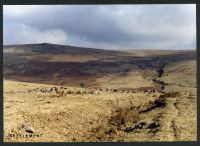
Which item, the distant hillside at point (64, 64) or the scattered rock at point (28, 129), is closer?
the scattered rock at point (28, 129)

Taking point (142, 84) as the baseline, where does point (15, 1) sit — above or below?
above

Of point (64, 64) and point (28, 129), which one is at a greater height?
→ point (64, 64)

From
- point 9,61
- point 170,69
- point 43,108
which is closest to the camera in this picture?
point 43,108

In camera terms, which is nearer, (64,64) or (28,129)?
(28,129)

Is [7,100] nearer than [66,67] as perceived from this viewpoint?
Yes

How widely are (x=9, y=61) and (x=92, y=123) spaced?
90203mm

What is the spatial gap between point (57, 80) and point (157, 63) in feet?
99.3

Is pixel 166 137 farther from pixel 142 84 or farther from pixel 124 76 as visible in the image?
pixel 124 76

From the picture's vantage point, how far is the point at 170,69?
81.3 m

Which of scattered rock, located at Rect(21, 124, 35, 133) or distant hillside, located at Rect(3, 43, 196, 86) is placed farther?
distant hillside, located at Rect(3, 43, 196, 86)

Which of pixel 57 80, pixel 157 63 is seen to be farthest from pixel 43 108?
pixel 157 63

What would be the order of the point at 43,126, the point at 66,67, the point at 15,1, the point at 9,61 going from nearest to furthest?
the point at 15,1, the point at 43,126, the point at 66,67, the point at 9,61

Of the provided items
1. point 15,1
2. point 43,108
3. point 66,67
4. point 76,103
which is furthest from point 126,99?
point 66,67

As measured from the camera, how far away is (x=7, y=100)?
68.3 ft
